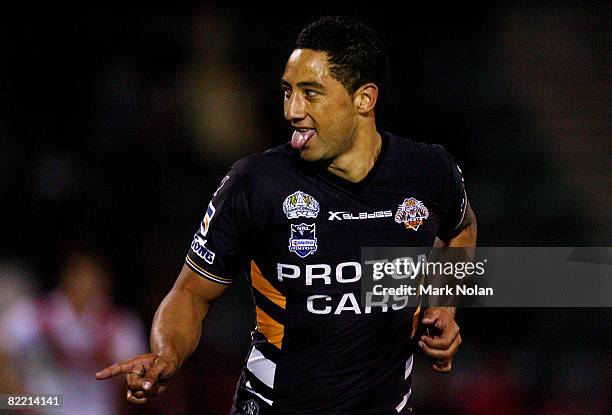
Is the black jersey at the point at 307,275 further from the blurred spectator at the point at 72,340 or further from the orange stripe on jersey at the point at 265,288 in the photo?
the blurred spectator at the point at 72,340

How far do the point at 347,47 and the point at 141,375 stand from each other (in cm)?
150

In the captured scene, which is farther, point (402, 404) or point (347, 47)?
point (402, 404)

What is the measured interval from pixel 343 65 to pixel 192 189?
3.45 metres

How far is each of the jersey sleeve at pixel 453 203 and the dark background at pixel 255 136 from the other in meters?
2.32

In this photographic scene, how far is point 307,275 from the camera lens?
3264mm

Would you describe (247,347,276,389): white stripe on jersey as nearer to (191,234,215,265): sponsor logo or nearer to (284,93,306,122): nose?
(191,234,215,265): sponsor logo

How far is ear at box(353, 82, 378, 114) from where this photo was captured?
11.0ft

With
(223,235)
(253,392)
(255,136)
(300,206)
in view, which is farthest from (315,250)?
(255,136)

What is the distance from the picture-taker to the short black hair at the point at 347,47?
3234mm

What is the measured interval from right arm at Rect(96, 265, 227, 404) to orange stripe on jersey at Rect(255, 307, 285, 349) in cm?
21

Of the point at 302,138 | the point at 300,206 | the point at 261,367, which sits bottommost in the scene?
the point at 261,367

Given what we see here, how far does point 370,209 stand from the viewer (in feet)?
11.0

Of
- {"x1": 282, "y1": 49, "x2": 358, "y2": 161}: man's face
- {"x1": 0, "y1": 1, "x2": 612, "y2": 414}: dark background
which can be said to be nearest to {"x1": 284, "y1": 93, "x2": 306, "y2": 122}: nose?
{"x1": 282, "y1": 49, "x2": 358, "y2": 161}: man's face

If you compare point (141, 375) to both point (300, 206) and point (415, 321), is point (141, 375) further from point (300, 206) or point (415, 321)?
point (415, 321)
